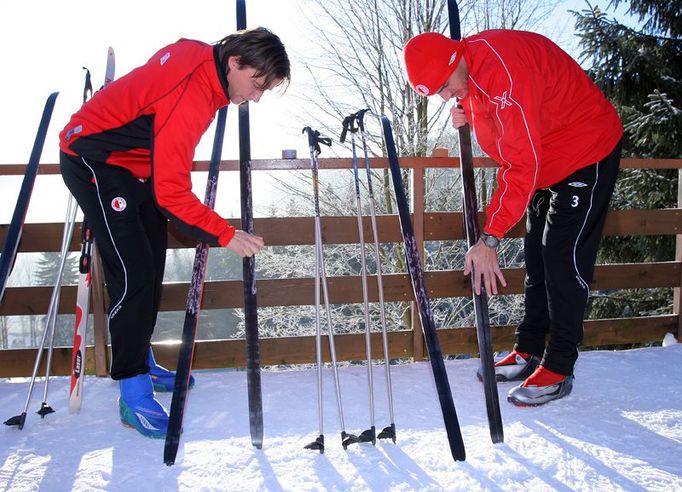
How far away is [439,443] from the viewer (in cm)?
169

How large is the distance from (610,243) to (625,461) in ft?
21.8

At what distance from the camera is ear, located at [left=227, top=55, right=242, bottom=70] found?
1504 millimetres

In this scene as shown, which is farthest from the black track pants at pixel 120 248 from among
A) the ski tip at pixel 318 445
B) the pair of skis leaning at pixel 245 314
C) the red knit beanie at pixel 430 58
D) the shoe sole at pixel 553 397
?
the shoe sole at pixel 553 397

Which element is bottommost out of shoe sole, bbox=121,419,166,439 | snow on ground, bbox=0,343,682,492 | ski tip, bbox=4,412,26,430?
snow on ground, bbox=0,343,682,492

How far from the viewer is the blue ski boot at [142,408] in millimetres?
1745

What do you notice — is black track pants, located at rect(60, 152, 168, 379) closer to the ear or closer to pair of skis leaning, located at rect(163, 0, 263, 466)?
pair of skis leaning, located at rect(163, 0, 263, 466)

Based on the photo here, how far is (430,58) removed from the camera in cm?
160

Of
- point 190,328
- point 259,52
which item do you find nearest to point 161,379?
point 190,328

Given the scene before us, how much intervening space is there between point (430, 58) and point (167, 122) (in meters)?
0.82

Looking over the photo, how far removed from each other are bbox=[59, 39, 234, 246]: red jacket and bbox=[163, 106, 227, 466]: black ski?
233mm

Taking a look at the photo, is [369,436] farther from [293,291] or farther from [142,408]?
[293,291]

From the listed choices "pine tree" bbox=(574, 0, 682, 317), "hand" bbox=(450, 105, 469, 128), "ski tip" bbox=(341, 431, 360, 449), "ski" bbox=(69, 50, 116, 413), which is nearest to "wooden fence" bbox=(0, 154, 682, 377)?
"ski" bbox=(69, 50, 116, 413)

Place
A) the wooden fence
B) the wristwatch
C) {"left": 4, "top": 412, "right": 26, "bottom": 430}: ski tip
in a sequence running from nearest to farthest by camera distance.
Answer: the wristwatch
{"left": 4, "top": 412, "right": 26, "bottom": 430}: ski tip
the wooden fence

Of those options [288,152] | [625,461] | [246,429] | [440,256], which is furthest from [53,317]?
[440,256]
